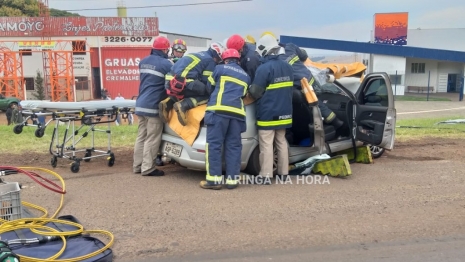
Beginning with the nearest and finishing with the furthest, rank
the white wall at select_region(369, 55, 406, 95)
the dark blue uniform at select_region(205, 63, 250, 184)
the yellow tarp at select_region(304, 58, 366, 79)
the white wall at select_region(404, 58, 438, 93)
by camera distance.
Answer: the dark blue uniform at select_region(205, 63, 250, 184) < the yellow tarp at select_region(304, 58, 366, 79) < the white wall at select_region(369, 55, 406, 95) < the white wall at select_region(404, 58, 438, 93)

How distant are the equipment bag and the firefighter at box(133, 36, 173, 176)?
2.47m

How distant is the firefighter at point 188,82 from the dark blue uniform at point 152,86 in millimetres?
204

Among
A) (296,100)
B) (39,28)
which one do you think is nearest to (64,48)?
(39,28)

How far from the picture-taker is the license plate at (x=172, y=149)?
6.45m

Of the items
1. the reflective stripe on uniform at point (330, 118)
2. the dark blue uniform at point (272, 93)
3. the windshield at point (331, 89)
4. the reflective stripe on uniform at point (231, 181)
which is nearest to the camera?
the reflective stripe on uniform at point (231, 181)

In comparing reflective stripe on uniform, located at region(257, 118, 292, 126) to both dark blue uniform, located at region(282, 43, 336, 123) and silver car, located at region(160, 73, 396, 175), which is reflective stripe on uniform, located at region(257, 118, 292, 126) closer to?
silver car, located at region(160, 73, 396, 175)

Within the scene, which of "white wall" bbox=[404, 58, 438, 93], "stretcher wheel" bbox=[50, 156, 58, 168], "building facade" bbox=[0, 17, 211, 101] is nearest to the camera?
"stretcher wheel" bbox=[50, 156, 58, 168]

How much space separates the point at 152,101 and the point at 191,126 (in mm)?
892

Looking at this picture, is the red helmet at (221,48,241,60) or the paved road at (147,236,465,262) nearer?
the paved road at (147,236,465,262)

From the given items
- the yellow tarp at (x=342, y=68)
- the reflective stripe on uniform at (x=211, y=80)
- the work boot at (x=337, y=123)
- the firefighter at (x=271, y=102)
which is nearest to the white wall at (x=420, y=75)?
the yellow tarp at (x=342, y=68)

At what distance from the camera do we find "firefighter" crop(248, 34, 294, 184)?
6.39 meters

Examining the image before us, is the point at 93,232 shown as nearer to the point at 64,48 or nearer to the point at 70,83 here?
the point at 70,83

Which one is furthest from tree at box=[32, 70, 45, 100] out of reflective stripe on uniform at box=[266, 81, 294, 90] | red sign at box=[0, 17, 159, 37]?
reflective stripe on uniform at box=[266, 81, 294, 90]

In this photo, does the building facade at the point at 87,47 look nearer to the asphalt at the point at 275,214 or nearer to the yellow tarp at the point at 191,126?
the asphalt at the point at 275,214
